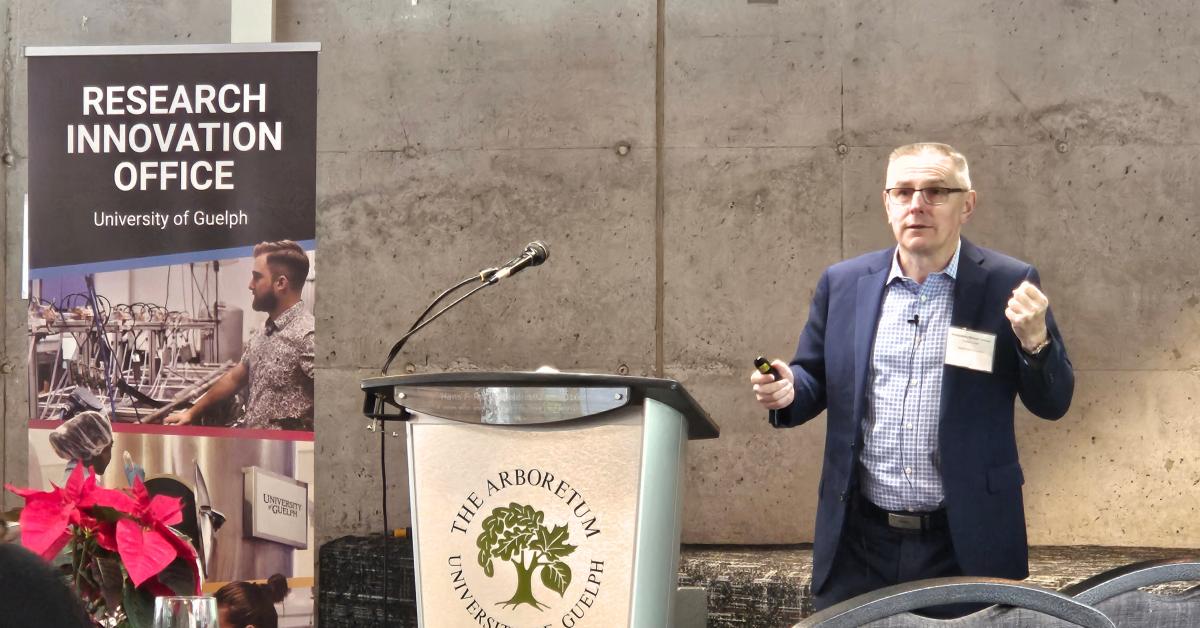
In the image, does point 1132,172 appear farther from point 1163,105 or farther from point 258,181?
point 258,181

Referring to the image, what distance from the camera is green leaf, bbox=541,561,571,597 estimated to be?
1813 mm

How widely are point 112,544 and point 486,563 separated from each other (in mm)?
732

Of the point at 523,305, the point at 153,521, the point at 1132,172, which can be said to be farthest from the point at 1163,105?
the point at 153,521

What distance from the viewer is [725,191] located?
4414mm

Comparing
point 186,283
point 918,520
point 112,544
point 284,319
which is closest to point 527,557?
point 112,544

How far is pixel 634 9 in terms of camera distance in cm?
447

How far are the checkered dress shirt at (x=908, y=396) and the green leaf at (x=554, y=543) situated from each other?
0.80m

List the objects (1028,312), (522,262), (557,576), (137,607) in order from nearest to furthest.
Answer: (137,607), (557,576), (1028,312), (522,262)

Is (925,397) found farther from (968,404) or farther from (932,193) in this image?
(932,193)

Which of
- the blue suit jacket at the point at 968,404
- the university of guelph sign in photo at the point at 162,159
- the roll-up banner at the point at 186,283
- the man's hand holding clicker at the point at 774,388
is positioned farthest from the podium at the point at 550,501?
the university of guelph sign in photo at the point at 162,159

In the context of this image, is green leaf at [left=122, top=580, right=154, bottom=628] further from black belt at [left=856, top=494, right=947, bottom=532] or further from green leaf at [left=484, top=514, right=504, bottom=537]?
black belt at [left=856, top=494, right=947, bottom=532]

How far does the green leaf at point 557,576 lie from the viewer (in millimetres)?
1813

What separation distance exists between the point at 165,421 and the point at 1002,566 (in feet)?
8.26

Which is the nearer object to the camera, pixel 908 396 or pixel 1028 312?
pixel 1028 312
